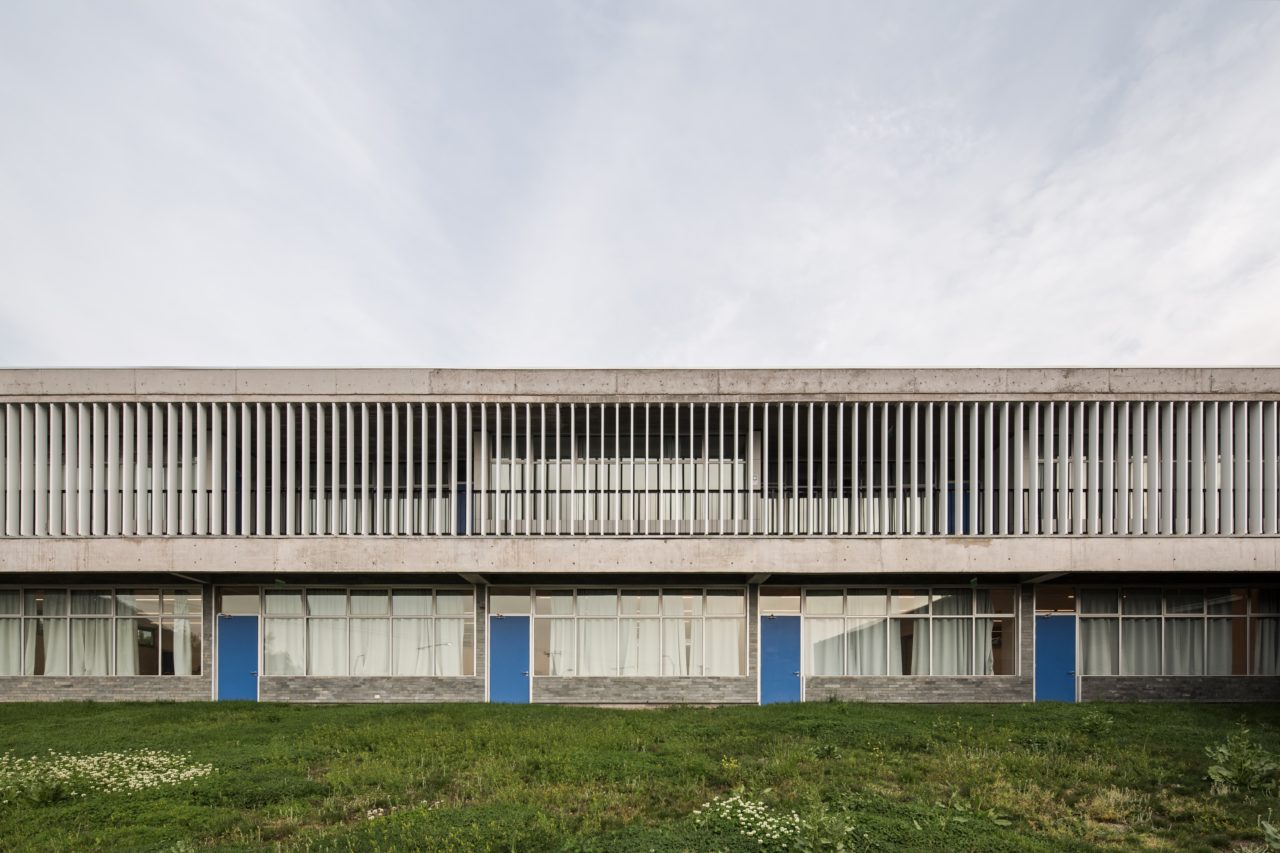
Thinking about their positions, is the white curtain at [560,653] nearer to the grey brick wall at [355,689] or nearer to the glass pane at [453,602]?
the grey brick wall at [355,689]

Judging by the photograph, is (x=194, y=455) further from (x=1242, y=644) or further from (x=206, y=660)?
(x=1242, y=644)

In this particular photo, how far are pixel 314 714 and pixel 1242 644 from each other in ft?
68.1

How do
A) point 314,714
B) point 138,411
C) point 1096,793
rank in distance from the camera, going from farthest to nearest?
1. point 138,411
2. point 314,714
3. point 1096,793

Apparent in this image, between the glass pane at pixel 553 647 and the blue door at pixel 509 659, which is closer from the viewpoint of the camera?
the blue door at pixel 509 659

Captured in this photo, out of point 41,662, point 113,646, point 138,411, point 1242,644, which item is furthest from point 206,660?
point 1242,644

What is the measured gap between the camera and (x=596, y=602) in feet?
64.4

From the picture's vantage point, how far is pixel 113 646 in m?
19.6

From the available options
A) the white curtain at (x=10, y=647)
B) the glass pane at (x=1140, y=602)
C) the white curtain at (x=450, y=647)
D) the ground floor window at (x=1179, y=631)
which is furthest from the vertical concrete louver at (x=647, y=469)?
the white curtain at (x=10, y=647)

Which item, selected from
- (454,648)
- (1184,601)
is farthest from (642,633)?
(1184,601)

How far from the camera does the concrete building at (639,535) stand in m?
18.2

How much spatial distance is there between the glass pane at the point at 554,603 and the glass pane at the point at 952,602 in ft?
28.1

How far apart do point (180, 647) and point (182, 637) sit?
0.23 m

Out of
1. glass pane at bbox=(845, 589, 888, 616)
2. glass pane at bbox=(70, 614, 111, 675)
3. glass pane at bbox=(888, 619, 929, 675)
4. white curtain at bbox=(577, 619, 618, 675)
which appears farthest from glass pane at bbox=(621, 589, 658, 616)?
glass pane at bbox=(70, 614, 111, 675)

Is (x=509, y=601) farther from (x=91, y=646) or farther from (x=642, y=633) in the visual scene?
(x=91, y=646)
